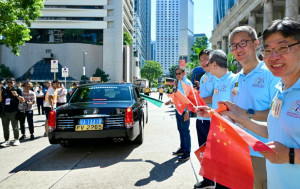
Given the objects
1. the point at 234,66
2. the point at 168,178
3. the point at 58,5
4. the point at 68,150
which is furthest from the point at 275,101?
the point at 58,5

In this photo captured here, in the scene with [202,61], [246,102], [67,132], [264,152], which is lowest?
[67,132]

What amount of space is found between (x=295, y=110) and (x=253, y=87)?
927 millimetres

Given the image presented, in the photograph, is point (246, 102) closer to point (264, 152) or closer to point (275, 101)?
point (275, 101)

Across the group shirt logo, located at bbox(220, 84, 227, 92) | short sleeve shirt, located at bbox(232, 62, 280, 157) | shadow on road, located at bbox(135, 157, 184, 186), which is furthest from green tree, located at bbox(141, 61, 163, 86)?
short sleeve shirt, located at bbox(232, 62, 280, 157)

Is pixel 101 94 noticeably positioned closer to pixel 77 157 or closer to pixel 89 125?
pixel 89 125

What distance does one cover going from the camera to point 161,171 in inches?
171

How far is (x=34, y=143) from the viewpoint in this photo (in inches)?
269

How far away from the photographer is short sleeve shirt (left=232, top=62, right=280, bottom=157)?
215cm

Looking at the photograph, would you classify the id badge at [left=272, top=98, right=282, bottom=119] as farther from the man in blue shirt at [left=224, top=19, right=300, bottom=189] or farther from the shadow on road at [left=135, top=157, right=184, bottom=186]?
the shadow on road at [left=135, top=157, right=184, bottom=186]

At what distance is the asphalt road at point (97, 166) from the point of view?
3824mm

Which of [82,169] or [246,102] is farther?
[82,169]

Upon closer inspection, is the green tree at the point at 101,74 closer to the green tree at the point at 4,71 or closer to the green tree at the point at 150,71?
the green tree at the point at 4,71

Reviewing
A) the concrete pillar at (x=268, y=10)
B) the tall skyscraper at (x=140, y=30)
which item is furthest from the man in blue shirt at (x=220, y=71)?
the tall skyscraper at (x=140, y=30)

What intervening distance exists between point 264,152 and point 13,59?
252ft
